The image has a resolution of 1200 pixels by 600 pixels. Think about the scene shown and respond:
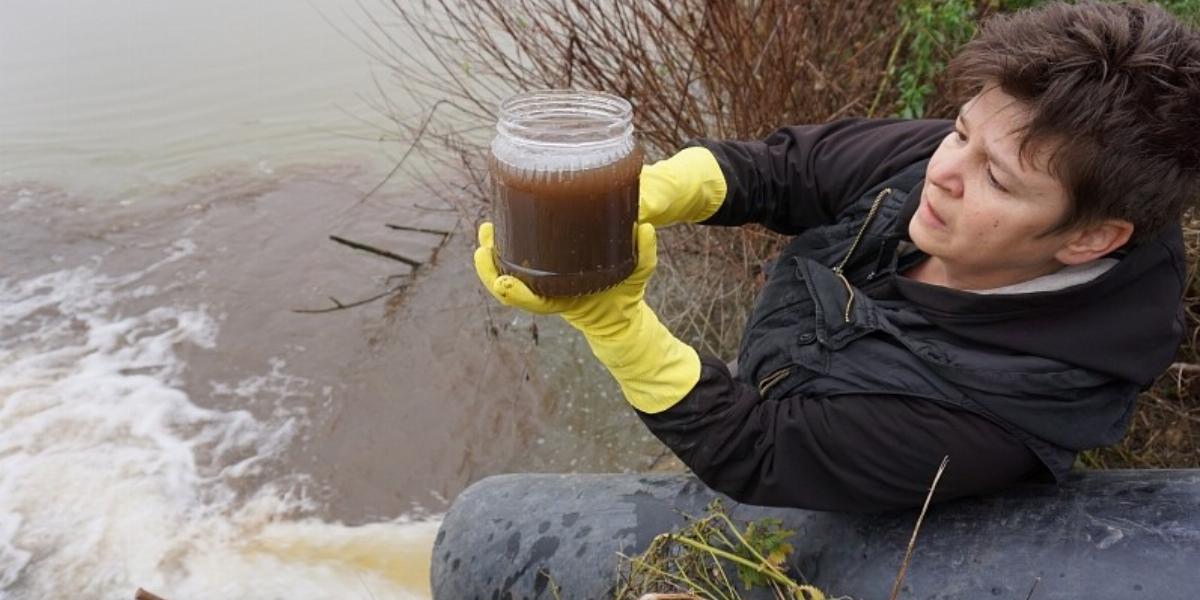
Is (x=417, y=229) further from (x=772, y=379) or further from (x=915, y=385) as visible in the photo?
(x=915, y=385)

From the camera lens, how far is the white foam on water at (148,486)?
3.34 meters

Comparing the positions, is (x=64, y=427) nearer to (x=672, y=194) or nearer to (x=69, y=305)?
(x=69, y=305)

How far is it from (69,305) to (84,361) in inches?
19.7

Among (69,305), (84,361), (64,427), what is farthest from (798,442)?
(69,305)

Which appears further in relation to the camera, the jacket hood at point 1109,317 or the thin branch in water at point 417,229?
the thin branch in water at point 417,229

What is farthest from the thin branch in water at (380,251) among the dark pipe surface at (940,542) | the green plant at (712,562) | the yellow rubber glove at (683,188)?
the green plant at (712,562)

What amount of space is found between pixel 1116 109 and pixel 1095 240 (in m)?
0.24

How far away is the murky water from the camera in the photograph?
3.50 meters

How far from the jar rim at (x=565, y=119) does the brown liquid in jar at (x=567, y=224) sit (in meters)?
0.05

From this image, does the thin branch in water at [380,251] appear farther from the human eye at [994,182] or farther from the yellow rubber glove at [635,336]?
the human eye at [994,182]

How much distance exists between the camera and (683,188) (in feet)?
6.48

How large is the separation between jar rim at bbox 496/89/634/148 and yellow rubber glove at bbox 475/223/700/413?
0.21 meters

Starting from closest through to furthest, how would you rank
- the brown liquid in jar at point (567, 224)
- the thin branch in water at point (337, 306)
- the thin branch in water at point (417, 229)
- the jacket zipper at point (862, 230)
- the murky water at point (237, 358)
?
the brown liquid in jar at point (567, 224) → the jacket zipper at point (862, 230) → the murky water at point (237, 358) → the thin branch in water at point (337, 306) → the thin branch in water at point (417, 229)

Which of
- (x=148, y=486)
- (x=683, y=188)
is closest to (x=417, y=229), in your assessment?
(x=148, y=486)
